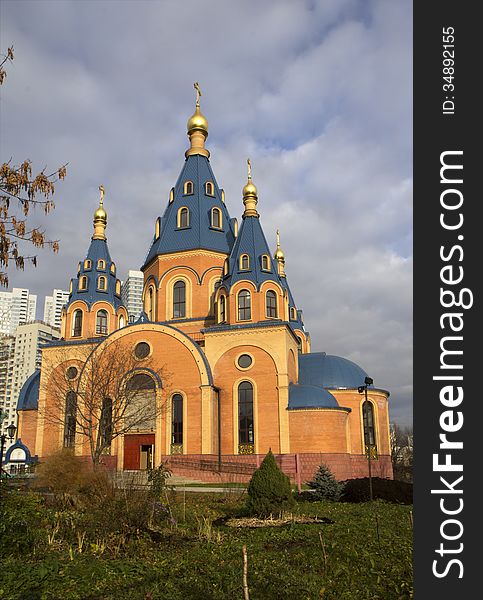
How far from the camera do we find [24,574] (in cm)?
673

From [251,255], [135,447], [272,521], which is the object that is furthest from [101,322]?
[272,521]

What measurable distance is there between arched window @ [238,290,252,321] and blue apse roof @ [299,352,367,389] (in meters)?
5.51

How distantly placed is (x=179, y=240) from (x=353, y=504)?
20.4m

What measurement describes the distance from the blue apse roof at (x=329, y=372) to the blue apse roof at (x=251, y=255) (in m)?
5.65

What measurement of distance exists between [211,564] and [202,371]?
1956 cm

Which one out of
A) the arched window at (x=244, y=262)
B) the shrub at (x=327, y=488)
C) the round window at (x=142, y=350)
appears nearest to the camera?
the shrub at (x=327, y=488)

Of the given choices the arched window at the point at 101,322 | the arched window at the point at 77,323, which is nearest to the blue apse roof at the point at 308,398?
the arched window at the point at 101,322

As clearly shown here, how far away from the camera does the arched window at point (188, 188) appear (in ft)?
112

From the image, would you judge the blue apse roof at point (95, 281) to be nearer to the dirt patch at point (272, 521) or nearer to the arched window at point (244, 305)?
the arched window at point (244, 305)

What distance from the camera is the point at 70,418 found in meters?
28.6

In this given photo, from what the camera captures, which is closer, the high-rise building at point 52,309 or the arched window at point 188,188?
the arched window at point 188,188

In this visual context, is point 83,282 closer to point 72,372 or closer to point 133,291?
point 72,372

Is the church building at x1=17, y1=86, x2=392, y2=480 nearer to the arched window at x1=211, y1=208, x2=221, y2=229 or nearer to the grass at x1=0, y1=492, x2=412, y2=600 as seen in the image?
the arched window at x1=211, y1=208, x2=221, y2=229

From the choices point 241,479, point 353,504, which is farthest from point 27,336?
point 353,504
